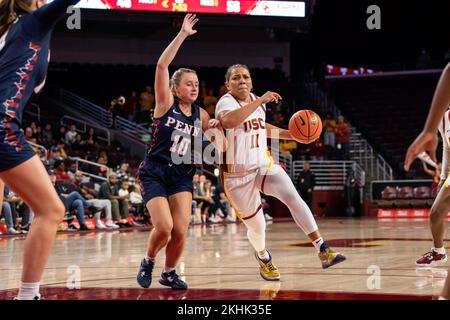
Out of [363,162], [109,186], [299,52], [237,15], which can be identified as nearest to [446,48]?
[299,52]

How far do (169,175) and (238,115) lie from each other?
80 centimetres

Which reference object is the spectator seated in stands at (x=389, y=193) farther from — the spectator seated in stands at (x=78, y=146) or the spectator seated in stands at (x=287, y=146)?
the spectator seated in stands at (x=78, y=146)

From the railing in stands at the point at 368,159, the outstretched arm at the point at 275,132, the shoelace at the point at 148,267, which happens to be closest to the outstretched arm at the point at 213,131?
the outstretched arm at the point at 275,132

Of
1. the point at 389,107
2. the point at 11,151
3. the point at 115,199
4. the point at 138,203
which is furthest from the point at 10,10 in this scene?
the point at 389,107

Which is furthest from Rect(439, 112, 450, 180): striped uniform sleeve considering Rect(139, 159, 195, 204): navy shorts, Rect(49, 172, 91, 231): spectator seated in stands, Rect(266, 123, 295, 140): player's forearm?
Rect(49, 172, 91, 231): spectator seated in stands

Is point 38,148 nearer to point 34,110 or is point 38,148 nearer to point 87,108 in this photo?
point 34,110

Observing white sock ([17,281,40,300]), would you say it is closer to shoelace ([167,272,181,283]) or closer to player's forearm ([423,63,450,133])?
shoelace ([167,272,181,283])

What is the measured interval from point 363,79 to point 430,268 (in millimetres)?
22205

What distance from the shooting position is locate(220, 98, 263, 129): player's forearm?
5995mm

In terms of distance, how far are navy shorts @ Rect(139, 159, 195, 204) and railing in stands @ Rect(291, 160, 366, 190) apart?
658 inches

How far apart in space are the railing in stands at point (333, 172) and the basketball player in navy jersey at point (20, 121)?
1867 cm

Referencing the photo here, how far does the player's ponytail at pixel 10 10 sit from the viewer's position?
3.85 m
